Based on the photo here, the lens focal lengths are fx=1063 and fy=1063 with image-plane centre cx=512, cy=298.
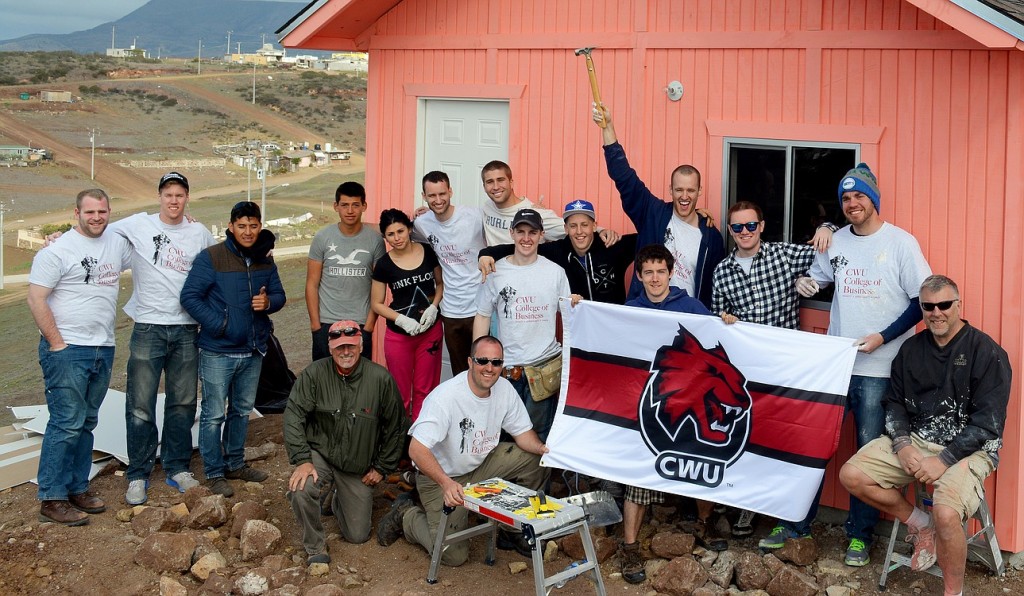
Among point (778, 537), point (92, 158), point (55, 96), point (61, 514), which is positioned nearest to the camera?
point (778, 537)

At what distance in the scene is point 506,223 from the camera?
8.31m

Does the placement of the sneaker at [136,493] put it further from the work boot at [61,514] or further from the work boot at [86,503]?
the work boot at [61,514]

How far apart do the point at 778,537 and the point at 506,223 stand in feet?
10.1

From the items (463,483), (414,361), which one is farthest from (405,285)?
(463,483)

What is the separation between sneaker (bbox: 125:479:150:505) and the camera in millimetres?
8328

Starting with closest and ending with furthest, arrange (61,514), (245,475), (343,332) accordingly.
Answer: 1. (343,332)
2. (61,514)
3. (245,475)

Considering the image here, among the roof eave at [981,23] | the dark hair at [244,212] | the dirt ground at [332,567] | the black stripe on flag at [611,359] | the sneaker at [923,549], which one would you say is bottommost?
the dirt ground at [332,567]

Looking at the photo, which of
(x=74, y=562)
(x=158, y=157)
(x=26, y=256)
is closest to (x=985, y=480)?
(x=74, y=562)

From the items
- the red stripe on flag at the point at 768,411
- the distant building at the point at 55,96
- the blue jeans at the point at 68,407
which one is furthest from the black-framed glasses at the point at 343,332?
the distant building at the point at 55,96

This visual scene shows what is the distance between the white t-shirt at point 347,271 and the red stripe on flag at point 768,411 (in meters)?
1.95

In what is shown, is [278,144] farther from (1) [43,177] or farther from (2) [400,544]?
(2) [400,544]

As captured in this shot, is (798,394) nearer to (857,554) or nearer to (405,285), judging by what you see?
(857,554)

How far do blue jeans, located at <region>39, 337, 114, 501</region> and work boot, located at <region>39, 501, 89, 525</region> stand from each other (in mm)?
48

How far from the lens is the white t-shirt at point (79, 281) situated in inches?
302
